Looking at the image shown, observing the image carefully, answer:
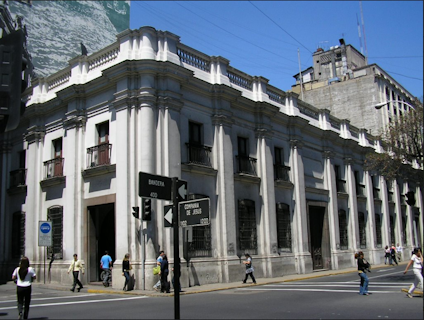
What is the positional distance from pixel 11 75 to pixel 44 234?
14.4 metres

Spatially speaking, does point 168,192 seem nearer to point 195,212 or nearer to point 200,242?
point 195,212

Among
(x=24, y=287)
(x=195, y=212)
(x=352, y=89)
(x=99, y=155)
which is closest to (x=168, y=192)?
(x=195, y=212)

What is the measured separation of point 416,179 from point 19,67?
23348mm

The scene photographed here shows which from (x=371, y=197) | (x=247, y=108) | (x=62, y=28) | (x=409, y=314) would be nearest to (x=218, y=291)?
(x=409, y=314)

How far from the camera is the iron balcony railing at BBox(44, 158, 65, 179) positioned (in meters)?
24.7

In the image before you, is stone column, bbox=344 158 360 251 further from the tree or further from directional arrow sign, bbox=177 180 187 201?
directional arrow sign, bbox=177 180 187 201

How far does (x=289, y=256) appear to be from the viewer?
27938 millimetres

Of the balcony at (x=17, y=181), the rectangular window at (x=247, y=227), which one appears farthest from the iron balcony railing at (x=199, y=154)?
the balcony at (x=17, y=181)

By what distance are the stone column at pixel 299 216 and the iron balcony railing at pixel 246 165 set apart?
174 inches

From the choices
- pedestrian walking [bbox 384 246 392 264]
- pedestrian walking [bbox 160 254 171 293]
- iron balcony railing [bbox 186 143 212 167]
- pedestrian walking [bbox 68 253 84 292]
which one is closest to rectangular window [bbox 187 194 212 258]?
iron balcony railing [bbox 186 143 212 167]

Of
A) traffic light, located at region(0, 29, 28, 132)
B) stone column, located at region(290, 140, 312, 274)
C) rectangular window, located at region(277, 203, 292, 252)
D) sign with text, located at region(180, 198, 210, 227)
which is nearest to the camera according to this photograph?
traffic light, located at region(0, 29, 28, 132)

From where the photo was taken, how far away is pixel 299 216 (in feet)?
96.6

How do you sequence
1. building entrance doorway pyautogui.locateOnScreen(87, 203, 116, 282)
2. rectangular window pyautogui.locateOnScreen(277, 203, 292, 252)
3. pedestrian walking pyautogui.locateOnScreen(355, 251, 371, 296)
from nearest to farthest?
pedestrian walking pyautogui.locateOnScreen(355, 251, 371, 296)
building entrance doorway pyautogui.locateOnScreen(87, 203, 116, 282)
rectangular window pyautogui.locateOnScreen(277, 203, 292, 252)

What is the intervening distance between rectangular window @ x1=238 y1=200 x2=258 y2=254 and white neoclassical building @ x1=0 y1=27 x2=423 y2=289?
0.28 feet
